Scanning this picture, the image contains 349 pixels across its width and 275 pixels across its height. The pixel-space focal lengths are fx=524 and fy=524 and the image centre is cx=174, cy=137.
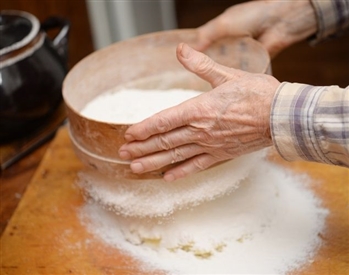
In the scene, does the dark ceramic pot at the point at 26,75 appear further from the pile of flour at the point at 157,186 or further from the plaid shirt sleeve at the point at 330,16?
the plaid shirt sleeve at the point at 330,16

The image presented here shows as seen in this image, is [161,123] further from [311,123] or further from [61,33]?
[61,33]

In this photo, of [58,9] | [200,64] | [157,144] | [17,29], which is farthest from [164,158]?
[58,9]

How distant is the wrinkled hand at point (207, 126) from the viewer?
70 cm

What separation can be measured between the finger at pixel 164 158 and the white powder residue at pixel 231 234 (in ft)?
0.27

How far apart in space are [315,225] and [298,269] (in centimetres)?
10

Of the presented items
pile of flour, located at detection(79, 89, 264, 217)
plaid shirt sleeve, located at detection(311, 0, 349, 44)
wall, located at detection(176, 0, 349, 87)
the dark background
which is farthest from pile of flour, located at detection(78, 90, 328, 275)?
wall, located at detection(176, 0, 349, 87)

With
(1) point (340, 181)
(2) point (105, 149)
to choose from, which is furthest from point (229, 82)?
(1) point (340, 181)

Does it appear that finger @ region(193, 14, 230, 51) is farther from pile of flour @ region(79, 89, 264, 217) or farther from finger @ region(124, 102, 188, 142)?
finger @ region(124, 102, 188, 142)

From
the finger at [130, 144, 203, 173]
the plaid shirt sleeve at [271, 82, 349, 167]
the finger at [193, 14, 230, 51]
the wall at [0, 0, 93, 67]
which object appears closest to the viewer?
the plaid shirt sleeve at [271, 82, 349, 167]

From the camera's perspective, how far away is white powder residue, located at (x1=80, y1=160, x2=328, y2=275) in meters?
0.77

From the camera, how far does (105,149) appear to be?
2.50 feet

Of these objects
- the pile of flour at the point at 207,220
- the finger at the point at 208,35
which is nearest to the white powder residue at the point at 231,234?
the pile of flour at the point at 207,220

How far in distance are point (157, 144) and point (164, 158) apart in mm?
23

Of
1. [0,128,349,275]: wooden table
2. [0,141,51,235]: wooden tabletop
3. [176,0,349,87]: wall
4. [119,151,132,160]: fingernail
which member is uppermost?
[119,151,132,160]: fingernail
